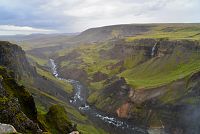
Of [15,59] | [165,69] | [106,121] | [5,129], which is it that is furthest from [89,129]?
[5,129]

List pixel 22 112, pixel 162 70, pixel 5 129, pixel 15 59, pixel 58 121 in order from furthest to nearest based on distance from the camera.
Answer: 1. pixel 162 70
2. pixel 15 59
3. pixel 58 121
4. pixel 22 112
5. pixel 5 129

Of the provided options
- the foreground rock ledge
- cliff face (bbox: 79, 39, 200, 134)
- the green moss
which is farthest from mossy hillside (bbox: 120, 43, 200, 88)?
the foreground rock ledge

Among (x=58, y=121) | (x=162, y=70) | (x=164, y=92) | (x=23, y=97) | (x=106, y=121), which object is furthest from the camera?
(x=162, y=70)

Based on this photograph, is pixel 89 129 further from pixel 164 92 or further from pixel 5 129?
pixel 5 129

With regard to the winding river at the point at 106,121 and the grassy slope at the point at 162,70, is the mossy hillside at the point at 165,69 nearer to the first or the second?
the grassy slope at the point at 162,70

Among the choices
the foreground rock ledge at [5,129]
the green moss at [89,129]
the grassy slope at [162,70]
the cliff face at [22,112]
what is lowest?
the green moss at [89,129]

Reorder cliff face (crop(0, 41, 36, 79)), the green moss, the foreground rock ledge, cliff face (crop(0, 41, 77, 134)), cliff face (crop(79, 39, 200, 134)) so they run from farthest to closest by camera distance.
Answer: cliff face (crop(0, 41, 36, 79)), cliff face (crop(79, 39, 200, 134)), the green moss, cliff face (crop(0, 41, 77, 134)), the foreground rock ledge

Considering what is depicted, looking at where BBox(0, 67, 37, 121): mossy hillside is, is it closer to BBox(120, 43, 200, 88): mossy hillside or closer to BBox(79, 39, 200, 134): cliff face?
BBox(79, 39, 200, 134): cliff face

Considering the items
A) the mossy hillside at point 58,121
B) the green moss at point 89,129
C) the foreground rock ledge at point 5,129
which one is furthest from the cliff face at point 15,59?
the foreground rock ledge at point 5,129
